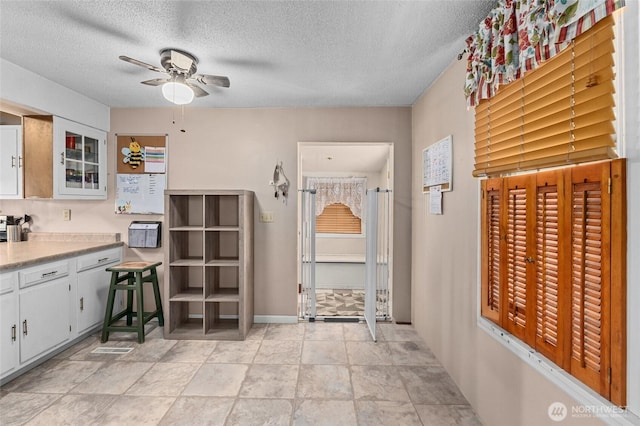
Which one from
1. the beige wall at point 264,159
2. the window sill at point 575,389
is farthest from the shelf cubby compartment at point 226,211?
the window sill at point 575,389

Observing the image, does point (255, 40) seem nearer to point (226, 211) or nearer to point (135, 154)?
point (226, 211)

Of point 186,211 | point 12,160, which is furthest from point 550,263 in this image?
point 12,160

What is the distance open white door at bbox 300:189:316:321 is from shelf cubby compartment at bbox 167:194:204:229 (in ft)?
3.68

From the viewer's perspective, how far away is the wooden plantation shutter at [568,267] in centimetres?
106

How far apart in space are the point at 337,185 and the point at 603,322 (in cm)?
500

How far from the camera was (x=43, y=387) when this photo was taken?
226 cm

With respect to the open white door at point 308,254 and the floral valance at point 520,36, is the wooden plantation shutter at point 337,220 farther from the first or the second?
the floral valance at point 520,36

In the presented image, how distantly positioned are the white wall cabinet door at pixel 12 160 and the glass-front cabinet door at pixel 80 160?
336 millimetres

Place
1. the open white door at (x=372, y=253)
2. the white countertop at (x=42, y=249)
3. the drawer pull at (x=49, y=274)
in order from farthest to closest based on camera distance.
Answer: the open white door at (x=372, y=253), the drawer pull at (x=49, y=274), the white countertop at (x=42, y=249)

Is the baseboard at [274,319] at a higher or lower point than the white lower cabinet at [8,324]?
lower

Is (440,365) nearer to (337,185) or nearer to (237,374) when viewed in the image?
(237,374)

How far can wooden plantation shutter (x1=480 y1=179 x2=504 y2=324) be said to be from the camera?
5.88 feet

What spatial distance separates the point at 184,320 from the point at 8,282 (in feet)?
5.08

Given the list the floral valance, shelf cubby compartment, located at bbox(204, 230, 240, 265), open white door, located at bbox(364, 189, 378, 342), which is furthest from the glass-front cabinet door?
the floral valance
